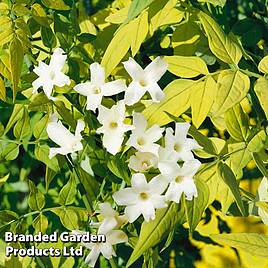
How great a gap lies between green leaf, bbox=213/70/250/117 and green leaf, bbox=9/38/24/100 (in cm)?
23

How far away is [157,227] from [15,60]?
257mm

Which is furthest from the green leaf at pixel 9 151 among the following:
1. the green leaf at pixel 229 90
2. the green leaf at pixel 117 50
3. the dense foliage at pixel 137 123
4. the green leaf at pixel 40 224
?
the green leaf at pixel 229 90

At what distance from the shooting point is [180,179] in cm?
81

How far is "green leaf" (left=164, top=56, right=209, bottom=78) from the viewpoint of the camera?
85 centimetres

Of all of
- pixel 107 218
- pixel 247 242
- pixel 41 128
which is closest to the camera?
pixel 247 242

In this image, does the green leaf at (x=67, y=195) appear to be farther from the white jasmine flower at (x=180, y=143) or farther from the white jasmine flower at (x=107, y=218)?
the white jasmine flower at (x=180, y=143)

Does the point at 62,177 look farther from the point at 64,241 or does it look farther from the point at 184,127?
the point at 184,127

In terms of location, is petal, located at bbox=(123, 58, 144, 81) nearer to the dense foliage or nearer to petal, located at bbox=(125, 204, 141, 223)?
the dense foliage

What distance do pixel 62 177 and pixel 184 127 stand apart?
45 centimetres

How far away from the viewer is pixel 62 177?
1213 millimetres

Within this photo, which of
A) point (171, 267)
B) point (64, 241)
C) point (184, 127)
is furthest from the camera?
point (171, 267)

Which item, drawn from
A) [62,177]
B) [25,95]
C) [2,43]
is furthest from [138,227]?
[2,43]

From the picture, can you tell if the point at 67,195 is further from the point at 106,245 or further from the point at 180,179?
the point at 180,179


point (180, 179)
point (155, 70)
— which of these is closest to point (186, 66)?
point (155, 70)
